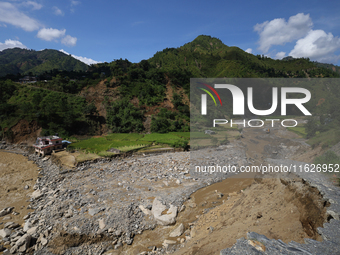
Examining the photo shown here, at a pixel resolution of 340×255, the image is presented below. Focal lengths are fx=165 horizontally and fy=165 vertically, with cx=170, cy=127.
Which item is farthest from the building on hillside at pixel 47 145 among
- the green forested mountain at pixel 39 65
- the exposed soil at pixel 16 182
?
the green forested mountain at pixel 39 65

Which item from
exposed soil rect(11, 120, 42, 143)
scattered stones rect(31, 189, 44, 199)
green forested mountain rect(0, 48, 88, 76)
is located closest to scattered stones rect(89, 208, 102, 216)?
scattered stones rect(31, 189, 44, 199)

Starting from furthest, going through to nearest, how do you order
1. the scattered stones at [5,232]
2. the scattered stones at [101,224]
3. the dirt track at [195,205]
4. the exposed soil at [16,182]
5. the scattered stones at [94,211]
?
the exposed soil at [16,182]
the scattered stones at [94,211]
the scattered stones at [5,232]
the scattered stones at [101,224]
the dirt track at [195,205]

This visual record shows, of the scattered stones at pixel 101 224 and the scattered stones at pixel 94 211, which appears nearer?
the scattered stones at pixel 101 224

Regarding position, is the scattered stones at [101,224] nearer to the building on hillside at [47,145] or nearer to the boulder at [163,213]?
the boulder at [163,213]

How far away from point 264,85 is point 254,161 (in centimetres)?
A: 6258

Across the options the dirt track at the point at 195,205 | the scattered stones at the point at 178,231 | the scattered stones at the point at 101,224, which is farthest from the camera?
the scattered stones at the point at 101,224

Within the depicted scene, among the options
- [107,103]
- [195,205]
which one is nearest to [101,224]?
[195,205]

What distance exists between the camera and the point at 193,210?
10703 millimetres

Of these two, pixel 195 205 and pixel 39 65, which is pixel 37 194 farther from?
pixel 39 65

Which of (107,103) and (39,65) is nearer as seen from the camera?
(107,103)

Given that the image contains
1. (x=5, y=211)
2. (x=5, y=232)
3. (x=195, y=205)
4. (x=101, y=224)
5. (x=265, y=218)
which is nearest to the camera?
(x=265, y=218)

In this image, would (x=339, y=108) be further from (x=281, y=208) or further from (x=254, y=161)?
(x=281, y=208)

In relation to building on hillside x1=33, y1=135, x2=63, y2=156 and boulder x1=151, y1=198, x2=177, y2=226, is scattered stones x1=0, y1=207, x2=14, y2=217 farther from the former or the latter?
building on hillside x1=33, y1=135, x2=63, y2=156

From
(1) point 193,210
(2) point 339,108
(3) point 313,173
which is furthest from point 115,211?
(2) point 339,108
